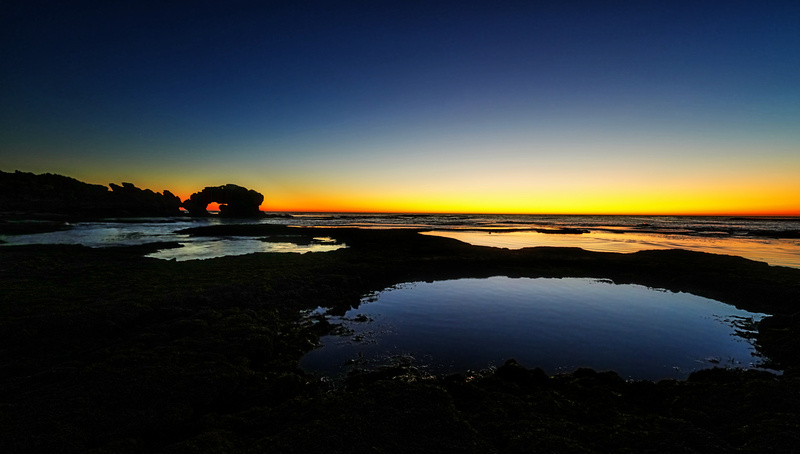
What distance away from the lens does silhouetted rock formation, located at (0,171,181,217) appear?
94.8 meters

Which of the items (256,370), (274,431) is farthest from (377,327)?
(274,431)

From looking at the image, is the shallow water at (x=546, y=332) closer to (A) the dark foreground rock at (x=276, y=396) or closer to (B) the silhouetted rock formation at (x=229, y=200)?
(A) the dark foreground rock at (x=276, y=396)

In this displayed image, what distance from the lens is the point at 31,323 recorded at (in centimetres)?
1002

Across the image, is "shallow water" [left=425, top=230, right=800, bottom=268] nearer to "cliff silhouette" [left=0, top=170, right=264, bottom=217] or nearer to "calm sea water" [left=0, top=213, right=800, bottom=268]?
"calm sea water" [left=0, top=213, right=800, bottom=268]

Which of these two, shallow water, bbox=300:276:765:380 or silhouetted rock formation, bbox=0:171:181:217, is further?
silhouetted rock formation, bbox=0:171:181:217

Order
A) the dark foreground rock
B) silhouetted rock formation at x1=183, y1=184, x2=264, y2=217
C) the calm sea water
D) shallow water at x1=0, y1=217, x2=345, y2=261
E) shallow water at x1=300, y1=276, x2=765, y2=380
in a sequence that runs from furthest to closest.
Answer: silhouetted rock formation at x1=183, y1=184, x2=264, y2=217 < the calm sea water < shallow water at x1=0, y1=217, x2=345, y2=261 < shallow water at x1=300, y1=276, x2=765, y2=380 < the dark foreground rock

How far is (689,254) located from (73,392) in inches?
1525

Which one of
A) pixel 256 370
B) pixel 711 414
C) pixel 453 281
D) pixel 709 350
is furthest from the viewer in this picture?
pixel 453 281

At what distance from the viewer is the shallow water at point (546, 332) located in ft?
31.8

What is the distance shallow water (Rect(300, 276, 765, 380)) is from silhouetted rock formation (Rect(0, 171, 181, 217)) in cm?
13336

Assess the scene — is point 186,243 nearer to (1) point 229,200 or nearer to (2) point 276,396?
(2) point 276,396

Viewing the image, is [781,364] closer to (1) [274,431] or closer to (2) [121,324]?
(1) [274,431]

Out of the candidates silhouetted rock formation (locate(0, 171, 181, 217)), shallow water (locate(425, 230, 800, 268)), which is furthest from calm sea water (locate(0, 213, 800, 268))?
silhouetted rock formation (locate(0, 171, 181, 217))

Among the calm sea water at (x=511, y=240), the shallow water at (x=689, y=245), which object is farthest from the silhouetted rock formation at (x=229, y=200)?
the shallow water at (x=689, y=245)
